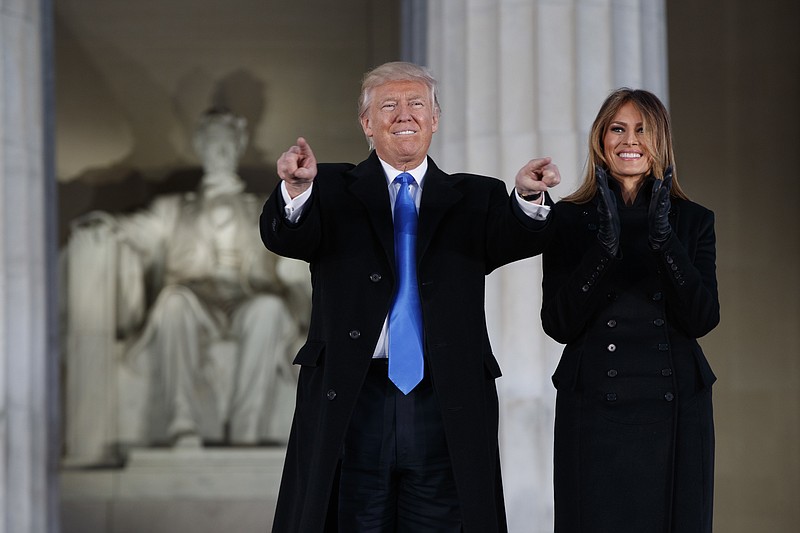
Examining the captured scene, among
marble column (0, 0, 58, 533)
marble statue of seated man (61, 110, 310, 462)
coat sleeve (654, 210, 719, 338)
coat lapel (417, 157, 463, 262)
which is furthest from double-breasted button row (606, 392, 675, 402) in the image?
marble statue of seated man (61, 110, 310, 462)

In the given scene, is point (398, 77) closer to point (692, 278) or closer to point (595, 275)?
point (595, 275)

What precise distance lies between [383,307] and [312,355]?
0.69 feet

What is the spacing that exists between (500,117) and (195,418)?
3.99m

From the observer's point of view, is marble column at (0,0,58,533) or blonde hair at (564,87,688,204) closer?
blonde hair at (564,87,688,204)

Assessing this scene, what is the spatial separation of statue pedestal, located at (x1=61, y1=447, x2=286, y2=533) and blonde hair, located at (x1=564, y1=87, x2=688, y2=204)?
5.51 meters

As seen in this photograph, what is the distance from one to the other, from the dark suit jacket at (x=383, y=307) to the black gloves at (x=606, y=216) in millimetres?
184

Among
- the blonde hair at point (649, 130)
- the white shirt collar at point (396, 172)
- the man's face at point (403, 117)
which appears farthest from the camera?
the blonde hair at point (649, 130)

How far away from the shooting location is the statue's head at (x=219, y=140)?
885cm

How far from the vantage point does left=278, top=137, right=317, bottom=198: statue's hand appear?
9.09ft

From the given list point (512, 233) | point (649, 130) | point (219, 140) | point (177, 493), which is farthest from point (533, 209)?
point (219, 140)

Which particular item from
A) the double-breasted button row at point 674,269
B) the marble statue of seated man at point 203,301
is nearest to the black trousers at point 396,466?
the double-breasted button row at point 674,269

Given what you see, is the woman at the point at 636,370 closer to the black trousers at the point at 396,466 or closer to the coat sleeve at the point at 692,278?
the coat sleeve at the point at 692,278

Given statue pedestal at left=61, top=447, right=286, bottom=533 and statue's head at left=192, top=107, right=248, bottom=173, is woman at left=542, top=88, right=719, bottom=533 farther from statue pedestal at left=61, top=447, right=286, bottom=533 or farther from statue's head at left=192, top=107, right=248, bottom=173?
statue's head at left=192, top=107, right=248, bottom=173

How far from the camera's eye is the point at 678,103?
8617 millimetres
